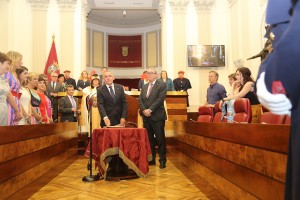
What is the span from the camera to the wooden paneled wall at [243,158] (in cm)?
151

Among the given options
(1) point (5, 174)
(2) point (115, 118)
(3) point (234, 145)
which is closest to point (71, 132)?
(2) point (115, 118)

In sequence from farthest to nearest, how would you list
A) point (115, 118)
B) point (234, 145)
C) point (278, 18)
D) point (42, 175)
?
point (115, 118)
point (42, 175)
point (234, 145)
point (278, 18)

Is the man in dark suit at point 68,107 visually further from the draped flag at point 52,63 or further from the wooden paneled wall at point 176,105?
the draped flag at point 52,63

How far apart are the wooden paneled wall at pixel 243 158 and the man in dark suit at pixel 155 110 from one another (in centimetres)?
80

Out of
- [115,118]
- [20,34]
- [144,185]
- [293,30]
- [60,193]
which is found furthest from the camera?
[20,34]

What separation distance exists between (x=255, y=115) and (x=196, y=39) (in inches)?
237

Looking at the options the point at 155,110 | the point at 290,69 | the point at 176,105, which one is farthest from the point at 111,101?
the point at 290,69

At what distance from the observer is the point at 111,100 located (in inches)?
152

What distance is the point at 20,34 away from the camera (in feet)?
29.0

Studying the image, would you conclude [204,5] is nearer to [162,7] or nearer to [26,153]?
[162,7]

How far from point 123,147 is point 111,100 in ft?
2.60

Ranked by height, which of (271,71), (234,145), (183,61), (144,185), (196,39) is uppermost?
(196,39)

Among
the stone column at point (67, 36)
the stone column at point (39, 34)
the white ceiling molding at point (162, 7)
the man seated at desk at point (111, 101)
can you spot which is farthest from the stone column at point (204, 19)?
the man seated at desk at point (111, 101)

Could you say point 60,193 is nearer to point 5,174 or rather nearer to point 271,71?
point 5,174
